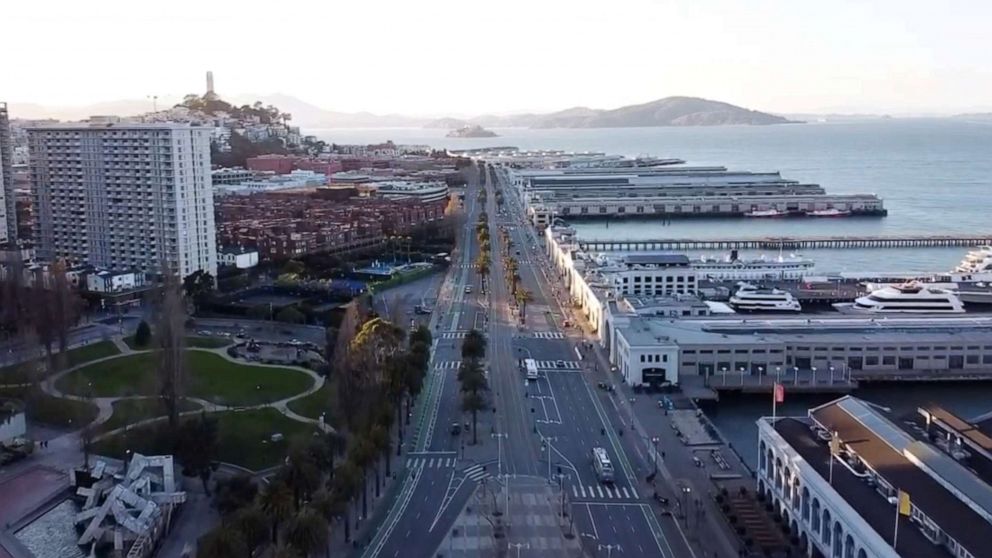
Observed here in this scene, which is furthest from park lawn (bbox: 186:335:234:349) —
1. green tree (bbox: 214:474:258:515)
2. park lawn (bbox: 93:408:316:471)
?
green tree (bbox: 214:474:258:515)

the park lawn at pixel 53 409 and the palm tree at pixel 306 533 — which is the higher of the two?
the palm tree at pixel 306 533

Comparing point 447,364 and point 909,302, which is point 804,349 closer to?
point 909,302

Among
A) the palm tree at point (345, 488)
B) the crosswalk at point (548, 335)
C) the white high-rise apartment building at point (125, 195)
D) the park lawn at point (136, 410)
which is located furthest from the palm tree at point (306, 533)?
the white high-rise apartment building at point (125, 195)

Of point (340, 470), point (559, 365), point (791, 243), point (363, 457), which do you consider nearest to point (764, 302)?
point (559, 365)

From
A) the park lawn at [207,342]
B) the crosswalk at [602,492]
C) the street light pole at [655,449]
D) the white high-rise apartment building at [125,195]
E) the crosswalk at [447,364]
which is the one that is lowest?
the crosswalk at [602,492]

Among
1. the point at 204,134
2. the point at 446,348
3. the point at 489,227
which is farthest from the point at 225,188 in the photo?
the point at 446,348

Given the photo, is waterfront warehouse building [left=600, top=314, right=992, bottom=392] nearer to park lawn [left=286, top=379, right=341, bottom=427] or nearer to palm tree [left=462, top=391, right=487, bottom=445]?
palm tree [left=462, top=391, right=487, bottom=445]

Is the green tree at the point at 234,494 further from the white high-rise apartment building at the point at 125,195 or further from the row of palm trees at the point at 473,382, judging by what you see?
the white high-rise apartment building at the point at 125,195
